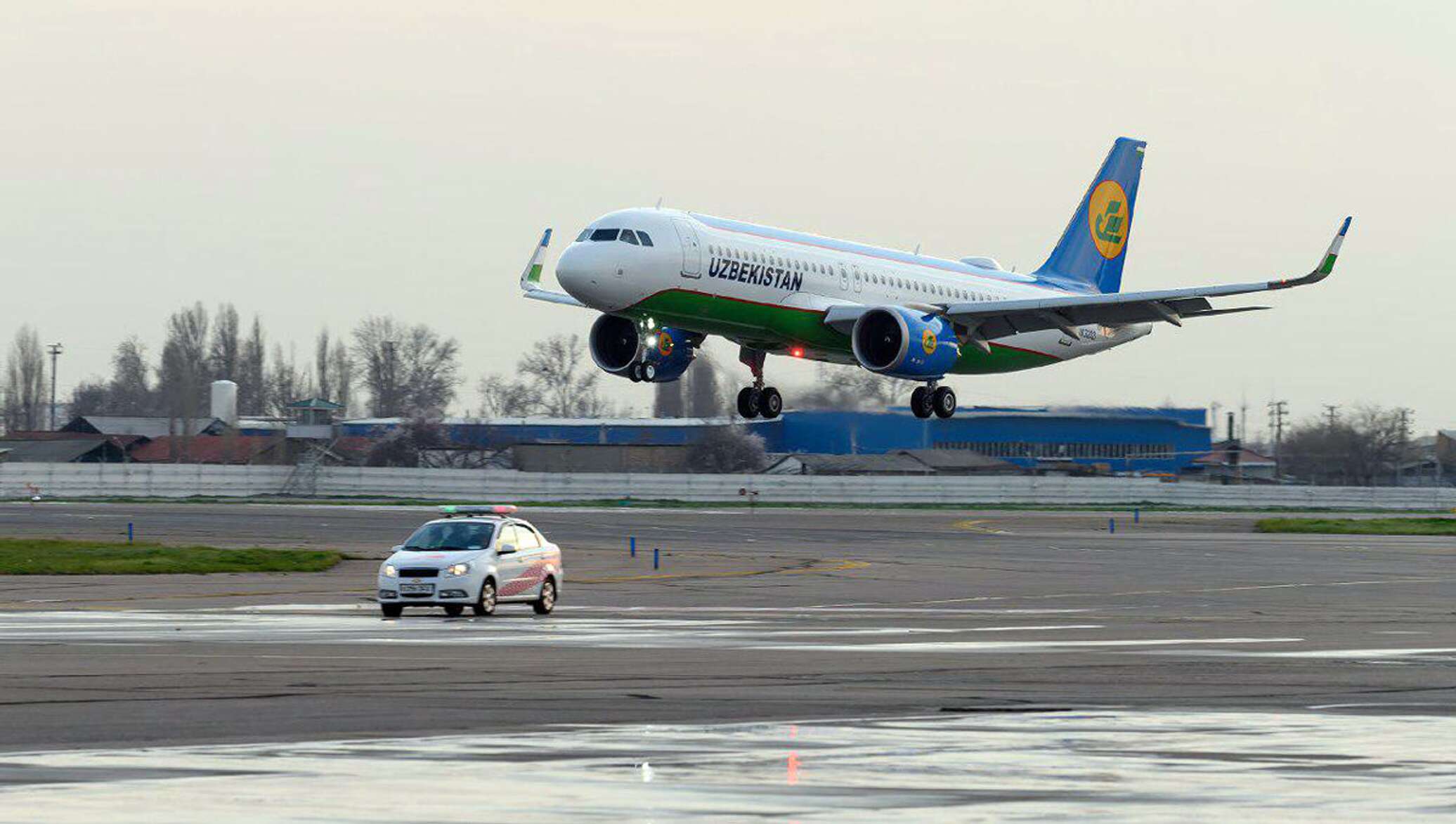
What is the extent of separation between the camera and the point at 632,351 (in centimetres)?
5050

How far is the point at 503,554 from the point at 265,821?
21.2 m

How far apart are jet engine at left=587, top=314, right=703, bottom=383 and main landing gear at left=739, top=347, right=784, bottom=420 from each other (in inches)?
143

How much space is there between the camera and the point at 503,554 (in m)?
32.2

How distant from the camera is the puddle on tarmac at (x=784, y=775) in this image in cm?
1148

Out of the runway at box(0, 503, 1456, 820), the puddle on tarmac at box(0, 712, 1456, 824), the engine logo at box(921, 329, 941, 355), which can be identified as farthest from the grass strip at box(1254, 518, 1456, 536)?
the puddle on tarmac at box(0, 712, 1456, 824)

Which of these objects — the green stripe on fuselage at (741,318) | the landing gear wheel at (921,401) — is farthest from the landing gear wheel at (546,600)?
the landing gear wheel at (921,401)

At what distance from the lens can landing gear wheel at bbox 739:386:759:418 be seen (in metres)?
54.4

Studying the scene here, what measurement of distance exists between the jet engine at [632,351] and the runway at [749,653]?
4.98m

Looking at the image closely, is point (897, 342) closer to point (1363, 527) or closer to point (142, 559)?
point (142, 559)

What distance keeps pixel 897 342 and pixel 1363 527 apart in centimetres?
2892

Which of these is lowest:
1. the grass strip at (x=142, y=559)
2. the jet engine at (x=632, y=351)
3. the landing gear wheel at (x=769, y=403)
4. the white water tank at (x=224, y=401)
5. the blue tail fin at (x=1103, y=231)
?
the grass strip at (x=142, y=559)

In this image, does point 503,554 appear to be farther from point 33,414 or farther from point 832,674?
point 33,414

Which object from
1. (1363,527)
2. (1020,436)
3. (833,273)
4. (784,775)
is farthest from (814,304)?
(1020,436)

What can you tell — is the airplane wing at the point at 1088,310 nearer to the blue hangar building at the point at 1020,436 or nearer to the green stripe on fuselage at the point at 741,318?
the green stripe on fuselage at the point at 741,318
